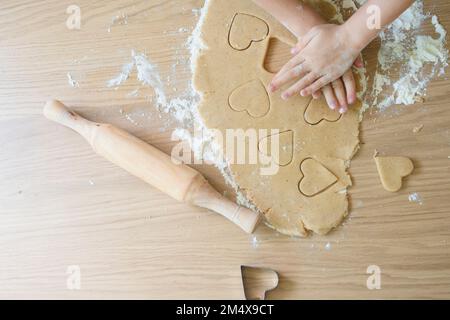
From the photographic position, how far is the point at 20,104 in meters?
1.16

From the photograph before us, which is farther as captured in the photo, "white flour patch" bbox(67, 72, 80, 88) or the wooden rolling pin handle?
"white flour patch" bbox(67, 72, 80, 88)

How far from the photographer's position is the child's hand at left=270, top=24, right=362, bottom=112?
107 cm

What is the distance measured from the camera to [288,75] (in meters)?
1.09

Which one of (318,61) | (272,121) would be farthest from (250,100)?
(318,61)

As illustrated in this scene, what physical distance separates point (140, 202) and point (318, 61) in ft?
1.60

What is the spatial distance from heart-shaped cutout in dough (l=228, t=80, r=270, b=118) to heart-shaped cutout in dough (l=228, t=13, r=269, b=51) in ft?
0.31

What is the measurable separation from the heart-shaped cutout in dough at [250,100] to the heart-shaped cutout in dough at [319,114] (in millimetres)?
88

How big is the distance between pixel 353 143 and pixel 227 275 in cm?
39

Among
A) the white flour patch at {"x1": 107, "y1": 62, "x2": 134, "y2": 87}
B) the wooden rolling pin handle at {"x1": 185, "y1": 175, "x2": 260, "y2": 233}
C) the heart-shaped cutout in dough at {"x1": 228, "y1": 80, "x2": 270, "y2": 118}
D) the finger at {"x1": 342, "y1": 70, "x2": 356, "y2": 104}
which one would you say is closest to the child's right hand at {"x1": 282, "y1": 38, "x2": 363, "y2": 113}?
the finger at {"x1": 342, "y1": 70, "x2": 356, "y2": 104}

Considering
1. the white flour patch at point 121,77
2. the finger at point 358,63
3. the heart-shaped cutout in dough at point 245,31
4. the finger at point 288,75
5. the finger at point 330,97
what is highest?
the heart-shaped cutout in dough at point 245,31

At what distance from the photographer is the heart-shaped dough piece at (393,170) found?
1.06 m

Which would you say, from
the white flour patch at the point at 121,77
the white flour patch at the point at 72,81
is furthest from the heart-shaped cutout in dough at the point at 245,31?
the white flour patch at the point at 72,81

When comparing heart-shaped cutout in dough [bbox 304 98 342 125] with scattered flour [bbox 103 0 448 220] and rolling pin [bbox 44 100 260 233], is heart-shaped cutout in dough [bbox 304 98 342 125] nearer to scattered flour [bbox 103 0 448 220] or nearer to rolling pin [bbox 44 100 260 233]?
scattered flour [bbox 103 0 448 220]

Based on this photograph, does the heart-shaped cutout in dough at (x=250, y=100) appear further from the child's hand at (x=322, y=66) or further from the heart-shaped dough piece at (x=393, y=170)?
the heart-shaped dough piece at (x=393, y=170)
